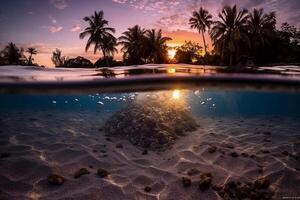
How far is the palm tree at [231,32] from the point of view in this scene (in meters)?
31.4

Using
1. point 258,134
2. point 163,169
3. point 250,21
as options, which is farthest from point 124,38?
point 163,169

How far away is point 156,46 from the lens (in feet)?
109

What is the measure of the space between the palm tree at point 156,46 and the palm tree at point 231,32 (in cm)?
757

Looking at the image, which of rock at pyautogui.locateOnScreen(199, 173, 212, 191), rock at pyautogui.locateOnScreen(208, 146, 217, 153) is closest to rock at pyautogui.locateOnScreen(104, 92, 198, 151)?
rock at pyautogui.locateOnScreen(208, 146, 217, 153)

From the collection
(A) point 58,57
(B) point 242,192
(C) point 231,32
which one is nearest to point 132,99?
(B) point 242,192

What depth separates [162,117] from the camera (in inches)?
493

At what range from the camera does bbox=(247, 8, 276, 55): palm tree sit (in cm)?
3128

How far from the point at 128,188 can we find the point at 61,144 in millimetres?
4489

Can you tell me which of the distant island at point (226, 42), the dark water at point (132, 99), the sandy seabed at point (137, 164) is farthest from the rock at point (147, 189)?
the distant island at point (226, 42)

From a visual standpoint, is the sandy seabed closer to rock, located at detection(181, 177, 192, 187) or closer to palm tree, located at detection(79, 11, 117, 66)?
rock, located at detection(181, 177, 192, 187)

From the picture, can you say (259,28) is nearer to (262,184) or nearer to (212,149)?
(212,149)

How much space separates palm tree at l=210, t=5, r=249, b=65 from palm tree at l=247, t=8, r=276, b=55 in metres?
1.14

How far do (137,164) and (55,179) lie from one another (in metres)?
3.10

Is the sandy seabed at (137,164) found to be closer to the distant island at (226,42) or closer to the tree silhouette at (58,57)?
the tree silhouette at (58,57)
